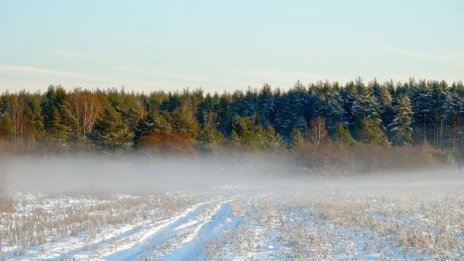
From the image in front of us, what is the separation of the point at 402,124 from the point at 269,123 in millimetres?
25117

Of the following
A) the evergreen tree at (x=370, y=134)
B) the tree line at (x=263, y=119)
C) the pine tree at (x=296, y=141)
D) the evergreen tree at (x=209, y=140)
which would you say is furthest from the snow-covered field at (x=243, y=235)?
the evergreen tree at (x=370, y=134)

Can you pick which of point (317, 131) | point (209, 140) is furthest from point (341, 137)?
point (317, 131)

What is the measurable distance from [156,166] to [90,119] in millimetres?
37689

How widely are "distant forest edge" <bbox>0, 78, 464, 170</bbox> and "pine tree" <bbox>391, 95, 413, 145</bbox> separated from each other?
0.17 meters

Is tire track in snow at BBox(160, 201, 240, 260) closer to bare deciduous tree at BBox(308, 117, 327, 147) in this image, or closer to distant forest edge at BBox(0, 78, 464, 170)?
distant forest edge at BBox(0, 78, 464, 170)

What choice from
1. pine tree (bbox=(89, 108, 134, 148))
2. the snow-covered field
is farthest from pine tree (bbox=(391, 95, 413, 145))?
the snow-covered field

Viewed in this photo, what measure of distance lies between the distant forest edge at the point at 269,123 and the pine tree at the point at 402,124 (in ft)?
0.54

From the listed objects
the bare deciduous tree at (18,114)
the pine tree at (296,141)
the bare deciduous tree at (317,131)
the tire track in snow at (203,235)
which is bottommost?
the tire track in snow at (203,235)

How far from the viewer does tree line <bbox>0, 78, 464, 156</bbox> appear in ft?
205

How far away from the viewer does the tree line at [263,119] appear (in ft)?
205

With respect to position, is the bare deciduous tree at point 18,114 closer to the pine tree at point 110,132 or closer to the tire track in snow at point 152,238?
the pine tree at point 110,132

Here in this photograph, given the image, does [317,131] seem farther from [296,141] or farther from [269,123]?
[296,141]

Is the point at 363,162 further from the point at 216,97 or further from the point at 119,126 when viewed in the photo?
the point at 216,97

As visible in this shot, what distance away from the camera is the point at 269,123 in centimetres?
9862
